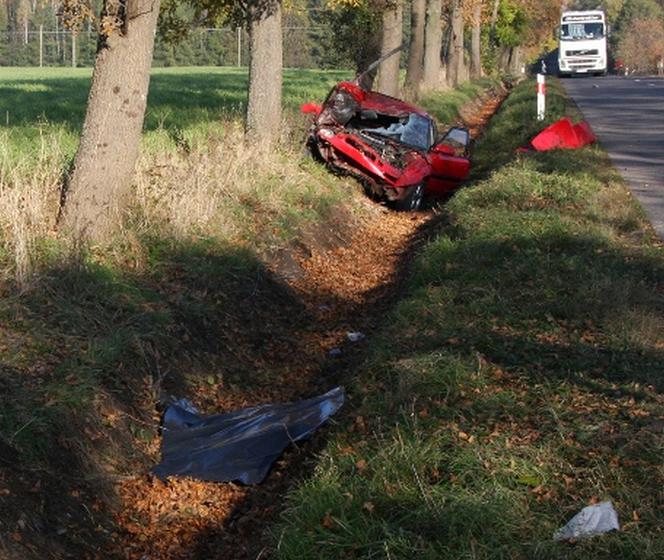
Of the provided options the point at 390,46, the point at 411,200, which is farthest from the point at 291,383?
the point at 390,46

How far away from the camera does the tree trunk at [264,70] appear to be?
15.0 metres

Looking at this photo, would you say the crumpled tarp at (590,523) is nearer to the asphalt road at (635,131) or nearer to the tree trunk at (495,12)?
the asphalt road at (635,131)

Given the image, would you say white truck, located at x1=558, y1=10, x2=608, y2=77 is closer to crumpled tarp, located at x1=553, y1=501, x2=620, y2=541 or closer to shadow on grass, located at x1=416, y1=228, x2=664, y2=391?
shadow on grass, located at x1=416, y1=228, x2=664, y2=391

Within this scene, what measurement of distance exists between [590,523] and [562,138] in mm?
13454

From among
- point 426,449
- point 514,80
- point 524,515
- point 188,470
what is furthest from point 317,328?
point 514,80

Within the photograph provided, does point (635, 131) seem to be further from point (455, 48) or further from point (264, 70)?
point (455, 48)

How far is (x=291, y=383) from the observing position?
8.34m

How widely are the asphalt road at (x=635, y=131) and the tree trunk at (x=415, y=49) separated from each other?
4260 millimetres

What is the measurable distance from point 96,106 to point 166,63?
8975cm

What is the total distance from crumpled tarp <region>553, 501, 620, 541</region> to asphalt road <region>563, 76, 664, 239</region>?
21.0 ft

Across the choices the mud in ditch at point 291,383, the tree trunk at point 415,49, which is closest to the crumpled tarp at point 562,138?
the mud in ditch at point 291,383

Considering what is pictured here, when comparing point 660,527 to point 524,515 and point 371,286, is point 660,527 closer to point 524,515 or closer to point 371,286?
point 524,515

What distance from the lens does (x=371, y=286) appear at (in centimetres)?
1131

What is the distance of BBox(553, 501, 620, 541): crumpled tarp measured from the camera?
4.67m
